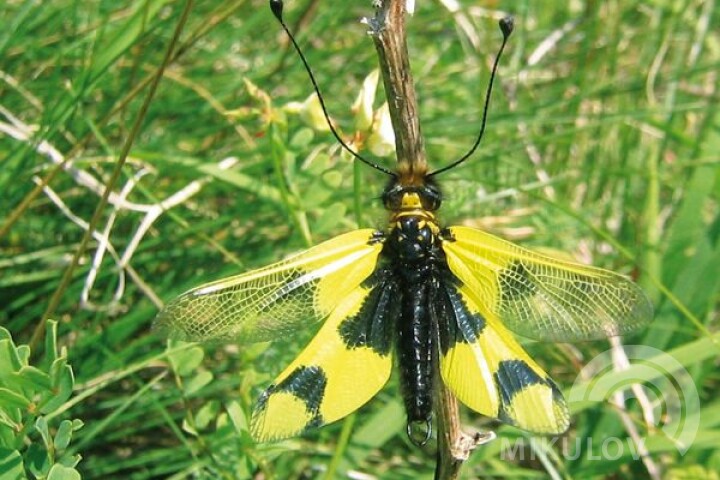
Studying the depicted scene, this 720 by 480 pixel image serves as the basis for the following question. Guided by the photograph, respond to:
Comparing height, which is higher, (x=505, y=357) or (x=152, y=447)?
(x=505, y=357)

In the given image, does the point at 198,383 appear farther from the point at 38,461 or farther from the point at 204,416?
the point at 38,461

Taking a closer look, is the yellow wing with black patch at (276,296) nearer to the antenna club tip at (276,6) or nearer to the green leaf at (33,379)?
the green leaf at (33,379)

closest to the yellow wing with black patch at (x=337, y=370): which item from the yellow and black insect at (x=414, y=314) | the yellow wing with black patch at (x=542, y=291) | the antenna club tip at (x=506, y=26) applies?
the yellow and black insect at (x=414, y=314)

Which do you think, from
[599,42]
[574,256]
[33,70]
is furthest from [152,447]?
[599,42]

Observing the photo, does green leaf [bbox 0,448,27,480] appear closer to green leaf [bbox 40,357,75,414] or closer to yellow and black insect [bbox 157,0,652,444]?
green leaf [bbox 40,357,75,414]

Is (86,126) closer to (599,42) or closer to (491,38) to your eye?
(491,38)

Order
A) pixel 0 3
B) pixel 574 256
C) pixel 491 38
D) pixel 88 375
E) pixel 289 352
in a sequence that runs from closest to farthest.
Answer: pixel 289 352, pixel 88 375, pixel 0 3, pixel 574 256, pixel 491 38

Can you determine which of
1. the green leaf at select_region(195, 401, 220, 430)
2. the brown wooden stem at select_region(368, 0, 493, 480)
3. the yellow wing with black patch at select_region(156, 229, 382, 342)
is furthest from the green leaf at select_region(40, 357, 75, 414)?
the brown wooden stem at select_region(368, 0, 493, 480)

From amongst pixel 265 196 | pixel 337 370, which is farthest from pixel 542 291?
pixel 265 196
